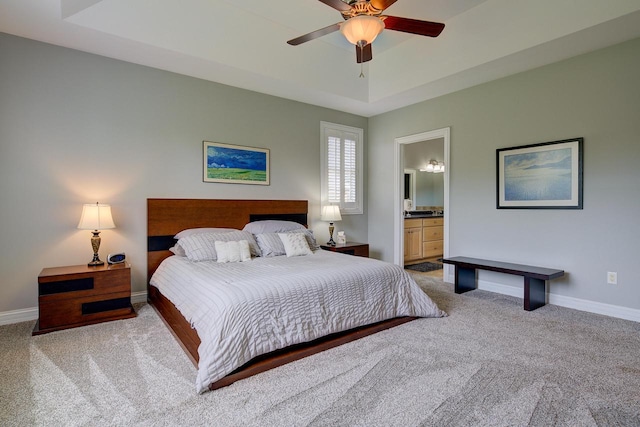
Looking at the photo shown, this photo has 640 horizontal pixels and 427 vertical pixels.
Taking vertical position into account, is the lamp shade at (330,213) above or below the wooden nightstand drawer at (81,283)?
above

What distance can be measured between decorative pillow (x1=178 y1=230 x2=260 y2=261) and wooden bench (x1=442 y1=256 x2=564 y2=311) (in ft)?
8.18

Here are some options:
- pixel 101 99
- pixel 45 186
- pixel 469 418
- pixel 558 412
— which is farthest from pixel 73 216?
pixel 558 412

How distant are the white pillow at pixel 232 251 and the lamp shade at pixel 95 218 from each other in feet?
3.43

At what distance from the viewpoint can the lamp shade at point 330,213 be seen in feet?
16.1

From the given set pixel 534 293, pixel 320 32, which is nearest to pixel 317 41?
pixel 320 32

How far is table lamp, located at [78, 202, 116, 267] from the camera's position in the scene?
3119 mm

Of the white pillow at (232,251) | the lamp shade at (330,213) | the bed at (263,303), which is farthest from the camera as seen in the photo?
the lamp shade at (330,213)

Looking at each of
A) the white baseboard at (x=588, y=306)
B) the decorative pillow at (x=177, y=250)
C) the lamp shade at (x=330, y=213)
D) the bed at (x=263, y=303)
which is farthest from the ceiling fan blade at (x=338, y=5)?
Result: the white baseboard at (x=588, y=306)

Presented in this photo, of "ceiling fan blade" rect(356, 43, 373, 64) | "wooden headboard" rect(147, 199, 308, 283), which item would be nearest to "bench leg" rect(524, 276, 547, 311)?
"ceiling fan blade" rect(356, 43, 373, 64)

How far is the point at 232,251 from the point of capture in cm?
337

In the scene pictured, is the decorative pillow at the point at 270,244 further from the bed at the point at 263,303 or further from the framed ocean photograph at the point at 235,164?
the framed ocean photograph at the point at 235,164

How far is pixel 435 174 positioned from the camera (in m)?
7.78

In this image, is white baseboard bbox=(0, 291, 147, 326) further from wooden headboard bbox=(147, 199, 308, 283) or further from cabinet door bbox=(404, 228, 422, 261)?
cabinet door bbox=(404, 228, 422, 261)

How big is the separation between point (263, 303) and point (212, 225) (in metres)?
2.12
